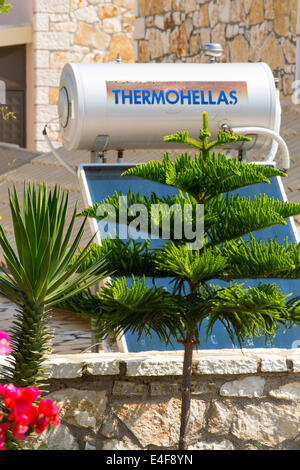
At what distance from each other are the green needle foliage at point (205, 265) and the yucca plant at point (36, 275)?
110mm

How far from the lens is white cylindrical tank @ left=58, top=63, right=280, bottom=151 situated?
669 centimetres

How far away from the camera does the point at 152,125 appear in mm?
6855

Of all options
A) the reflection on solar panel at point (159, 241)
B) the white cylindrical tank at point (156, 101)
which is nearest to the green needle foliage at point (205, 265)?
the reflection on solar panel at point (159, 241)

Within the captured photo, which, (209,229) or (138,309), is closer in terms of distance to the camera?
(138,309)

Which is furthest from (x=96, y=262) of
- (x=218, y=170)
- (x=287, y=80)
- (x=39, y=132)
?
(x=39, y=132)

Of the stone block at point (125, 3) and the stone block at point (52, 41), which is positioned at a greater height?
the stone block at point (125, 3)

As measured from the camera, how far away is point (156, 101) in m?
6.84

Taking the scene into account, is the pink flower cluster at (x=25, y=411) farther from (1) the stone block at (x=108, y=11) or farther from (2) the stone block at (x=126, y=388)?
(1) the stone block at (x=108, y=11)

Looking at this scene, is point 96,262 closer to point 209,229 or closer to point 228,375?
point 209,229

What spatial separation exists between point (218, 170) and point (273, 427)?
1435 mm

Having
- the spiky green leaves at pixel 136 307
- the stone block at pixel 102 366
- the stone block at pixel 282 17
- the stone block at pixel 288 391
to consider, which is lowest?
the stone block at pixel 288 391

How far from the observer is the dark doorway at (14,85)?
17750 mm

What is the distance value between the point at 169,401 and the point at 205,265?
3.36 ft

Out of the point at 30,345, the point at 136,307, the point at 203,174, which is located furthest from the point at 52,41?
the point at 136,307
